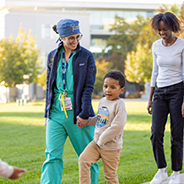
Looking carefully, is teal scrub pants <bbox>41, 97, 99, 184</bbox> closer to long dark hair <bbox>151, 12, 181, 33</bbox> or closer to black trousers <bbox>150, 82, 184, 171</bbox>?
black trousers <bbox>150, 82, 184, 171</bbox>

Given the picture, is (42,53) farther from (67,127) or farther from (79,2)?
(67,127)

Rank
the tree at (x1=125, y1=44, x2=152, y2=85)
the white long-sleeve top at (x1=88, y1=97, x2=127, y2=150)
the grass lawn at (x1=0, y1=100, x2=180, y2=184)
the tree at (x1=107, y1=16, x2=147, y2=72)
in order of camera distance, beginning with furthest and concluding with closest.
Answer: the tree at (x1=107, y1=16, x2=147, y2=72) < the tree at (x1=125, y1=44, x2=152, y2=85) < the grass lawn at (x1=0, y1=100, x2=180, y2=184) < the white long-sleeve top at (x1=88, y1=97, x2=127, y2=150)

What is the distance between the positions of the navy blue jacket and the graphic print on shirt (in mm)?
168

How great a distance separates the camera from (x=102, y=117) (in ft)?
12.6

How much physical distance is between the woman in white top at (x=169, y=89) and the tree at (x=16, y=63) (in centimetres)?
3020

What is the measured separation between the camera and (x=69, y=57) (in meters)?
4.16

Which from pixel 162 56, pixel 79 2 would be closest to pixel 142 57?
pixel 79 2

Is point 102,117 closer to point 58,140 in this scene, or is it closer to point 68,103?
point 68,103

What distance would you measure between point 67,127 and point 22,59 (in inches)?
1270

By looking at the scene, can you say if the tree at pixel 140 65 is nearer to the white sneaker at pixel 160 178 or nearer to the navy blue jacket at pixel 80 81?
the white sneaker at pixel 160 178

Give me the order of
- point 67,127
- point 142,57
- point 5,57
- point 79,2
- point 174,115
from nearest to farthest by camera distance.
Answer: point 67,127 → point 174,115 → point 5,57 → point 142,57 → point 79,2

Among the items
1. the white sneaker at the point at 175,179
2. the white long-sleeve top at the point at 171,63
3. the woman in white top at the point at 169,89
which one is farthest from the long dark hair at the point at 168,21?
the white sneaker at the point at 175,179

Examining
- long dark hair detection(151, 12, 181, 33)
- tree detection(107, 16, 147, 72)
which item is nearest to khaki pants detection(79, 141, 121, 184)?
long dark hair detection(151, 12, 181, 33)

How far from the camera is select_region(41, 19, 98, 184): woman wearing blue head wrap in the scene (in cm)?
402
